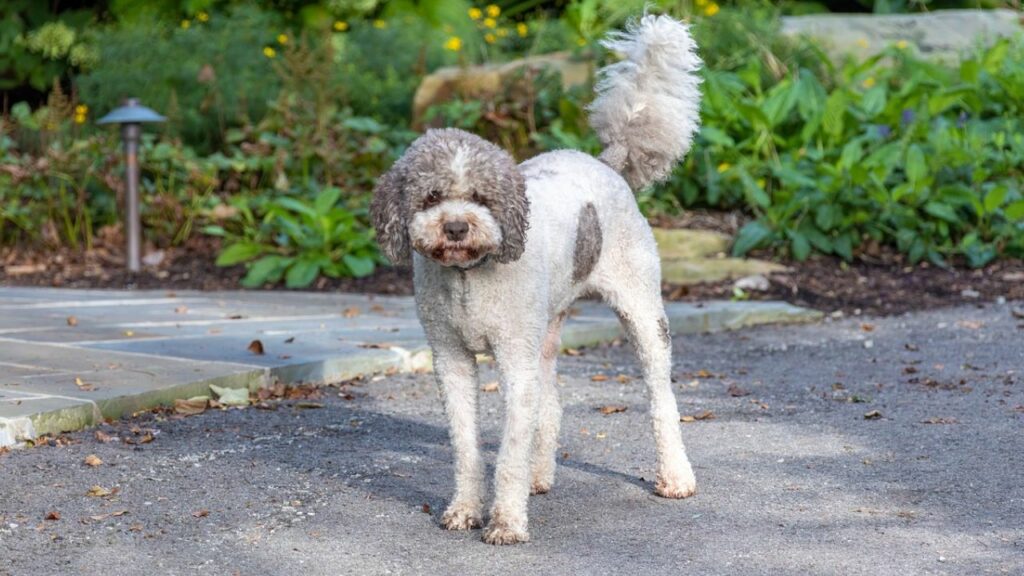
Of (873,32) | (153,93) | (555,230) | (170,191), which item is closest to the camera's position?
(555,230)

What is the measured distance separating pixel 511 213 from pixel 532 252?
29 cm

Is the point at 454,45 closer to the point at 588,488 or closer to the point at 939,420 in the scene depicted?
the point at 939,420

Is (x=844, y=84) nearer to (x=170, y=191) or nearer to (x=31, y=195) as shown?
(x=170, y=191)

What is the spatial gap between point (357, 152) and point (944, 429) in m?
6.02

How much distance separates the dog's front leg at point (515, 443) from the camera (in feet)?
12.9

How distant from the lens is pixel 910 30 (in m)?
13.1

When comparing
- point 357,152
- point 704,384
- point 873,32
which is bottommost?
point 704,384

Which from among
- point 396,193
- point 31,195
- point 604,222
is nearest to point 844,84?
point 31,195

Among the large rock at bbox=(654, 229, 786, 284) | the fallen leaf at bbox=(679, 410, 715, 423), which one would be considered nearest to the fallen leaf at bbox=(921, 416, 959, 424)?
the fallen leaf at bbox=(679, 410, 715, 423)

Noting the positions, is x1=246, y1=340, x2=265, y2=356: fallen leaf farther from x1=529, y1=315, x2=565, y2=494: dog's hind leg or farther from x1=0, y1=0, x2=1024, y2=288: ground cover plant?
x1=0, y1=0, x2=1024, y2=288: ground cover plant

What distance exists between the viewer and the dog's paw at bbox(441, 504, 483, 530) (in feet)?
13.4

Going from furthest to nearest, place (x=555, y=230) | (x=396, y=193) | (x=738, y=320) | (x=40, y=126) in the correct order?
(x=40, y=126) < (x=738, y=320) < (x=555, y=230) < (x=396, y=193)

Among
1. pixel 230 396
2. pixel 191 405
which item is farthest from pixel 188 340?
pixel 191 405

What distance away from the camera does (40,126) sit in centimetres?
1084
